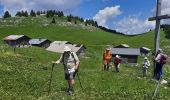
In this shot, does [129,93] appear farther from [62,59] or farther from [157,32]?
[157,32]

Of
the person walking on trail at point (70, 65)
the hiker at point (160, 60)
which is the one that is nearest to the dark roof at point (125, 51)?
the hiker at point (160, 60)

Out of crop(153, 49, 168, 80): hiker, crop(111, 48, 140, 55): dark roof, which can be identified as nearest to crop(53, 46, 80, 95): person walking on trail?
crop(153, 49, 168, 80): hiker

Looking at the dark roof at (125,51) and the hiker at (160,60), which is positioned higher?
the hiker at (160,60)

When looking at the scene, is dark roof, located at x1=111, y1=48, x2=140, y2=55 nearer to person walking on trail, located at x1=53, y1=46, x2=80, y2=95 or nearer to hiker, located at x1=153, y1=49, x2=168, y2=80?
hiker, located at x1=153, y1=49, x2=168, y2=80

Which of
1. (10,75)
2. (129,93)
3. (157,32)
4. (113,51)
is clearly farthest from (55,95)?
(113,51)

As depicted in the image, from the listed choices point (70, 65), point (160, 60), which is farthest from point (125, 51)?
point (70, 65)

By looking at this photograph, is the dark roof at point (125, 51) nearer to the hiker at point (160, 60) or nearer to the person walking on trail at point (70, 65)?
the hiker at point (160, 60)

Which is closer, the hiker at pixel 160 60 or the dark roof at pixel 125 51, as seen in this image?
the hiker at pixel 160 60

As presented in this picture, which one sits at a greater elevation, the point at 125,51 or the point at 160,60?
the point at 160,60

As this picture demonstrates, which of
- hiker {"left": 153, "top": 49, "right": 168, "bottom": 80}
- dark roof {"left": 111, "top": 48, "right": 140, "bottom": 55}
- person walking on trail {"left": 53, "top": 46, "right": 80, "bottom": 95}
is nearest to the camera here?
person walking on trail {"left": 53, "top": 46, "right": 80, "bottom": 95}

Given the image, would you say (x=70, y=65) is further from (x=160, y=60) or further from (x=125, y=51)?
(x=125, y=51)

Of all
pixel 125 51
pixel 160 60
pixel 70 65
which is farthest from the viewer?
pixel 125 51

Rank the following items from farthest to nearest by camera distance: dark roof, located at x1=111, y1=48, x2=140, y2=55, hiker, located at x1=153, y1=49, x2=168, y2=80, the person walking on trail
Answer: dark roof, located at x1=111, y1=48, x2=140, y2=55 < hiker, located at x1=153, y1=49, x2=168, y2=80 < the person walking on trail

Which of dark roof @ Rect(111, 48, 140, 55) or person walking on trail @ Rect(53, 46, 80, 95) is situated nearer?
person walking on trail @ Rect(53, 46, 80, 95)
